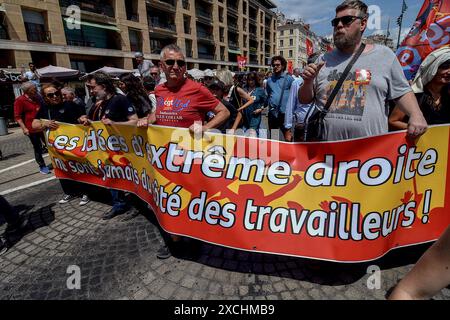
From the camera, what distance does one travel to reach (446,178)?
227 cm

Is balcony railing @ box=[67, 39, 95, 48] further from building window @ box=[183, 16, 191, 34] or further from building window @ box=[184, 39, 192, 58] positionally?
building window @ box=[183, 16, 191, 34]

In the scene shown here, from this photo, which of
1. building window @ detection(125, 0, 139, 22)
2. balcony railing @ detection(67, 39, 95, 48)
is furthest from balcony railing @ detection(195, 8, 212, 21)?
balcony railing @ detection(67, 39, 95, 48)

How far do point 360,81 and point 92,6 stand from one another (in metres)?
28.4

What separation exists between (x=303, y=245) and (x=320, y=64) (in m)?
1.66

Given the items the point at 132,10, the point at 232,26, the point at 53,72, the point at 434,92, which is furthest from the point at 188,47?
the point at 434,92

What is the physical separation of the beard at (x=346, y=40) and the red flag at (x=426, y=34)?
2.77 metres

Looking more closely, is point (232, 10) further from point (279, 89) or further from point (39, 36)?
point (279, 89)

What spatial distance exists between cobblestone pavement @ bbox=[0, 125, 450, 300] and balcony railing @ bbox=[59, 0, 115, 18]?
83.3 ft

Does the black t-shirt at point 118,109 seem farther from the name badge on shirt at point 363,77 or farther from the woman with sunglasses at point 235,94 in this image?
the name badge on shirt at point 363,77

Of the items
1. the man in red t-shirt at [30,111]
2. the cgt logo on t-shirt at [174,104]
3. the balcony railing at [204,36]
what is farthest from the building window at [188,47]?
the cgt logo on t-shirt at [174,104]

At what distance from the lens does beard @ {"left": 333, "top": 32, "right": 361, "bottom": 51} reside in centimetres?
225

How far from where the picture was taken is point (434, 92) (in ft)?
8.93
